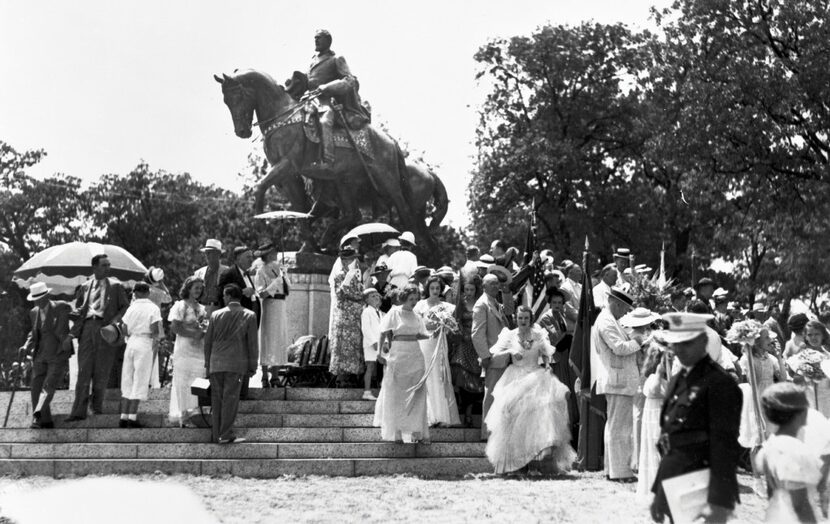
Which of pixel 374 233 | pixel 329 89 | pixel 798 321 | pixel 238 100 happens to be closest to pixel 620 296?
pixel 798 321

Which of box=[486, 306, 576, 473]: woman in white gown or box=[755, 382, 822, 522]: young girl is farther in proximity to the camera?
box=[486, 306, 576, 473]: woman in white gown

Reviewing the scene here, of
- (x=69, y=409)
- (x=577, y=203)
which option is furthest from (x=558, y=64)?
(x=69, y=409)

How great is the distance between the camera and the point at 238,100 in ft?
61.7

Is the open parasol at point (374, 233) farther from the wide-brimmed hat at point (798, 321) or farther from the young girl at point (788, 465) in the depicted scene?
the young girl at point (788, 465)

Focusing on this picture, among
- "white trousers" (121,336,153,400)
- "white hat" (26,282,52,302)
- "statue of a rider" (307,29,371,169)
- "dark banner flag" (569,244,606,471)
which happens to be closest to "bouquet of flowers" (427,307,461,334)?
"dark banner flag" (569,244,606,471)

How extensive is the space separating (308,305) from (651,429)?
9.17 metres

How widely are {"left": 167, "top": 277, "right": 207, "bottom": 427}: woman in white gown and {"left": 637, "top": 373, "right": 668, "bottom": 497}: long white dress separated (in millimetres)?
5293

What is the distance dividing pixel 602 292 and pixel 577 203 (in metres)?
21.8

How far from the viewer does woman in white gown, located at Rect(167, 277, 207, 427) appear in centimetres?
1285

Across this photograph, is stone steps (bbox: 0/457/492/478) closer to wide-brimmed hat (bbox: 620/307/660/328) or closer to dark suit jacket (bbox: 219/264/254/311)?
dark suit jacket (bbox: 219/264/254/311)

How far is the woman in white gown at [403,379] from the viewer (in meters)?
12.4

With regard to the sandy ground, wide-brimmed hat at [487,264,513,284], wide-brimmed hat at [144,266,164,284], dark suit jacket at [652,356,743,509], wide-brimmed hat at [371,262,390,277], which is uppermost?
wide-brimmed hat at [371,262,390,277]

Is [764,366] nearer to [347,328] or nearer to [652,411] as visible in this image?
[652,411]

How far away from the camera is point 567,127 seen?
37344 mm
